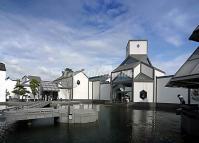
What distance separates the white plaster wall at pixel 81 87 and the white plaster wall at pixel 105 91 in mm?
5457

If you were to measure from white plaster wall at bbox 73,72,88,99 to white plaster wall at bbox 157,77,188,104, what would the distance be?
1112 inches

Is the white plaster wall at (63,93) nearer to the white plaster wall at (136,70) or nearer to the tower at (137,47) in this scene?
the tower at (137,47)

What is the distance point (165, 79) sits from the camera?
178 ft

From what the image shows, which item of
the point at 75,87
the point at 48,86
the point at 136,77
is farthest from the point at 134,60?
the point at 48,86

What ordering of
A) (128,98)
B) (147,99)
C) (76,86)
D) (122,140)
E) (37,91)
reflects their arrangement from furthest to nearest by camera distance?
(76,86), (37,91), (128,98), (147,99), (122,140)

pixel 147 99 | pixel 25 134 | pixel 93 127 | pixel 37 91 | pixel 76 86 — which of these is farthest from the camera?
pixel 76 86

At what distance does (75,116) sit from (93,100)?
5228 cm

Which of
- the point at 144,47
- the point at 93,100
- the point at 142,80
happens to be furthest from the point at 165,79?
the point at 93,100

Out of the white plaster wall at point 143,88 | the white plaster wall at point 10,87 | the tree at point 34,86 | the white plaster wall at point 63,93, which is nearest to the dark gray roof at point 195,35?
the white plaster wall at point 143,88

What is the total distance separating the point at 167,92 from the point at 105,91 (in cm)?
2522

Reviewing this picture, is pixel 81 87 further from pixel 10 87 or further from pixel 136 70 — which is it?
pixel 136 70

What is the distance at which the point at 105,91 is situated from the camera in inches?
2950

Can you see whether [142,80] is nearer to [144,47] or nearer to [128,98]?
[128,98]

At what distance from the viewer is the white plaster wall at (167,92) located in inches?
1973
